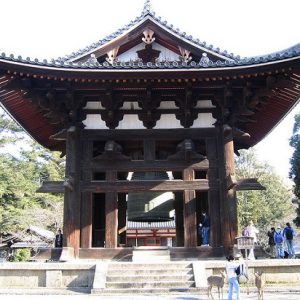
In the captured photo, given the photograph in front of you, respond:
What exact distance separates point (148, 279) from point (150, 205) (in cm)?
342

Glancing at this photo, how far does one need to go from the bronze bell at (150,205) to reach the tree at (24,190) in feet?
91.1

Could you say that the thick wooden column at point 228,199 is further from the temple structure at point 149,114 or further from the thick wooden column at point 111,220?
the thick wooden column at point 111,220

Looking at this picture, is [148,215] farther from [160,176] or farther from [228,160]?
[228,160]

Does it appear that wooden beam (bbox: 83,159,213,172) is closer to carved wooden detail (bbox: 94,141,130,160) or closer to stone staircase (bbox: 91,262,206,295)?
carved wooden detail (bbox: 94,141,130,160)

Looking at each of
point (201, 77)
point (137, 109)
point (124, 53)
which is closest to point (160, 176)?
point (137, 109)

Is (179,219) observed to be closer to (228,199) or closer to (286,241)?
(286,241)

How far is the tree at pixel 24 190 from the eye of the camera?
38688mm

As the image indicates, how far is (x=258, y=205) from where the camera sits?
4294cm

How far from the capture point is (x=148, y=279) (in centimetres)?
1021

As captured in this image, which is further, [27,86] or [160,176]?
[160,176]

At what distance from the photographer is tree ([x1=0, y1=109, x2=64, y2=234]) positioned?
127ft

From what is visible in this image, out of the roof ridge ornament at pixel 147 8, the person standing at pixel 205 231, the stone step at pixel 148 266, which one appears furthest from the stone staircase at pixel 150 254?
the roof ridge ornament at pixel 147 8

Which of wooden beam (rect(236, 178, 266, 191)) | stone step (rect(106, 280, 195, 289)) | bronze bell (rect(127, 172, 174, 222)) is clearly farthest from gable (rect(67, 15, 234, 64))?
stone step (rect(106, 280, 195, 289))

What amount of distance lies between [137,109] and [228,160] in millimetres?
3441
